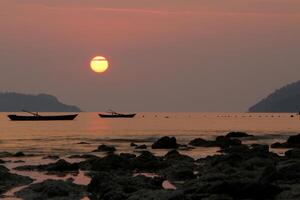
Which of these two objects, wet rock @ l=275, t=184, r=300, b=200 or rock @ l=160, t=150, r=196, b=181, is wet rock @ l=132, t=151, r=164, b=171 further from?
wet rock @ l=275, t=184, r=300, b=200

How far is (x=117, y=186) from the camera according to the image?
2814 cm

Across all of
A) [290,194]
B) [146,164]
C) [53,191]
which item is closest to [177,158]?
[146,164]

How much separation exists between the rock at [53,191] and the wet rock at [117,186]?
2.66 ft

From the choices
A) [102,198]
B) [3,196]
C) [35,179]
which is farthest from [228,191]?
[35,179]

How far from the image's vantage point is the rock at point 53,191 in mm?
28297

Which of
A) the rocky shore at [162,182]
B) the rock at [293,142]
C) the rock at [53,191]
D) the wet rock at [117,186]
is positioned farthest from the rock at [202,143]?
the rock at [53,191]

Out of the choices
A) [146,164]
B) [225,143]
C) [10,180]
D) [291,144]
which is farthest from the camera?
[225,143]

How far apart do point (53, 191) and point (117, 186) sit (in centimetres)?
349

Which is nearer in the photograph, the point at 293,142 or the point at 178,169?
the point at 178,169

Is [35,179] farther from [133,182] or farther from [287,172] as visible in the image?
[287,172]

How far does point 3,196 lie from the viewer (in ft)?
95.1

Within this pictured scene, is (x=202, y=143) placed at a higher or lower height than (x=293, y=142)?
lower

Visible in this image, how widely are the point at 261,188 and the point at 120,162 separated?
19.8 m

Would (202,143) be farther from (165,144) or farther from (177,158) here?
(177,158)
